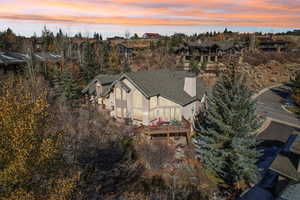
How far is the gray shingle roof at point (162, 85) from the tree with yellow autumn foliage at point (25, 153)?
16.9 meters

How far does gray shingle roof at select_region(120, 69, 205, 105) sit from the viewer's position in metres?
26.5

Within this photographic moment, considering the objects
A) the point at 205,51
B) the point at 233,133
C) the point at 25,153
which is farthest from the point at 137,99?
the point at 205,51

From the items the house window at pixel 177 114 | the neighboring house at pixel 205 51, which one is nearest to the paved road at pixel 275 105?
the house window at pixel 177 114

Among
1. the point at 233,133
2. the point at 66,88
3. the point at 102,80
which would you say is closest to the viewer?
the point at 233,133

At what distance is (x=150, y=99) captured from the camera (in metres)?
26.2

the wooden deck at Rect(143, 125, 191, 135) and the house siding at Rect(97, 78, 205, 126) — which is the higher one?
the house siding at Rect(97, 78, 205, 126)

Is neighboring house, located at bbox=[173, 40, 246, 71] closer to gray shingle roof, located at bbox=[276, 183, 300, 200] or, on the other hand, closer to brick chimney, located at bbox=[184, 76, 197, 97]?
brick chimney, located at bbox=[184, 76, 197, 97]

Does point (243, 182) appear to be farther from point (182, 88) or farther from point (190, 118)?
point (182, 88)

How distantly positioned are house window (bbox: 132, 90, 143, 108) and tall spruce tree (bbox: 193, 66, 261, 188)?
9626mm

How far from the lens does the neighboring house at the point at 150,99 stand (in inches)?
1041

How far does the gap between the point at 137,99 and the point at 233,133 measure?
12.4 meters

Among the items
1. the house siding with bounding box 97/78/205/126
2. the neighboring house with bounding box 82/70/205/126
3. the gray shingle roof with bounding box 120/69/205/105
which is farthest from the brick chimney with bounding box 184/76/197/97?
the house siding with bounding box 97/78/205/126

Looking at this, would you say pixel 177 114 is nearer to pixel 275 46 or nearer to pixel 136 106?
pixel 136 106

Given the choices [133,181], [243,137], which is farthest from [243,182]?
[133,181]
